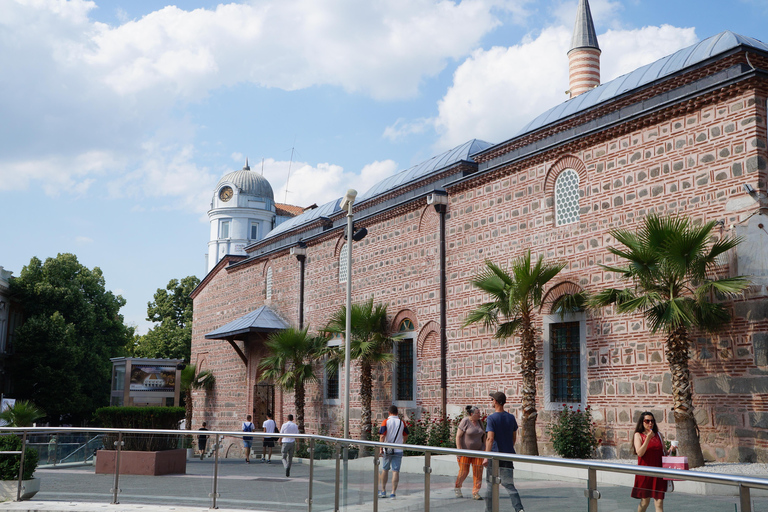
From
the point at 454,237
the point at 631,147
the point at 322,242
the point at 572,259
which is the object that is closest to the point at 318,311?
the point at 322,242

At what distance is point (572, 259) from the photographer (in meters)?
14.5

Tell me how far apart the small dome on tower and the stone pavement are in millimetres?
50708

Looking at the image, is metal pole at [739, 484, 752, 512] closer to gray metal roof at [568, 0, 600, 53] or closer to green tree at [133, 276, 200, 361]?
gray metal roof at [568, 0, 600, 53]

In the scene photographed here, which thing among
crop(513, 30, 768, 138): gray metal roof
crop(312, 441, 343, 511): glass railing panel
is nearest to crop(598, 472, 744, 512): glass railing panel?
crop(312, 441, 343, 511): glass railing panel

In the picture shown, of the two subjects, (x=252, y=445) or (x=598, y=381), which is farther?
(x=598, y=381)

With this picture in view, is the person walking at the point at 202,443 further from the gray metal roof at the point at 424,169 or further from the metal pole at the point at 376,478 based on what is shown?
the gray metal roof at the point at 424,169

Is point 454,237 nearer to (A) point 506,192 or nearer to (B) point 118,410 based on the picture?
(A) point 506,192

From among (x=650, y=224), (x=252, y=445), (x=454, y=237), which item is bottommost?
(x=252, y=445)

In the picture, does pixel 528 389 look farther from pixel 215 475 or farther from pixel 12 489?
pixel 12 489

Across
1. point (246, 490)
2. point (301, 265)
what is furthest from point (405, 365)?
point (246, 490)

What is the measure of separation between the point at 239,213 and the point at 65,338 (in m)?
22.2

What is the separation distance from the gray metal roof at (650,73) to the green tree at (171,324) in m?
35.7

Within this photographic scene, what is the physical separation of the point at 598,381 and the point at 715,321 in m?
2.73

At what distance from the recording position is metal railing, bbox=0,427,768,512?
4.09 metres
